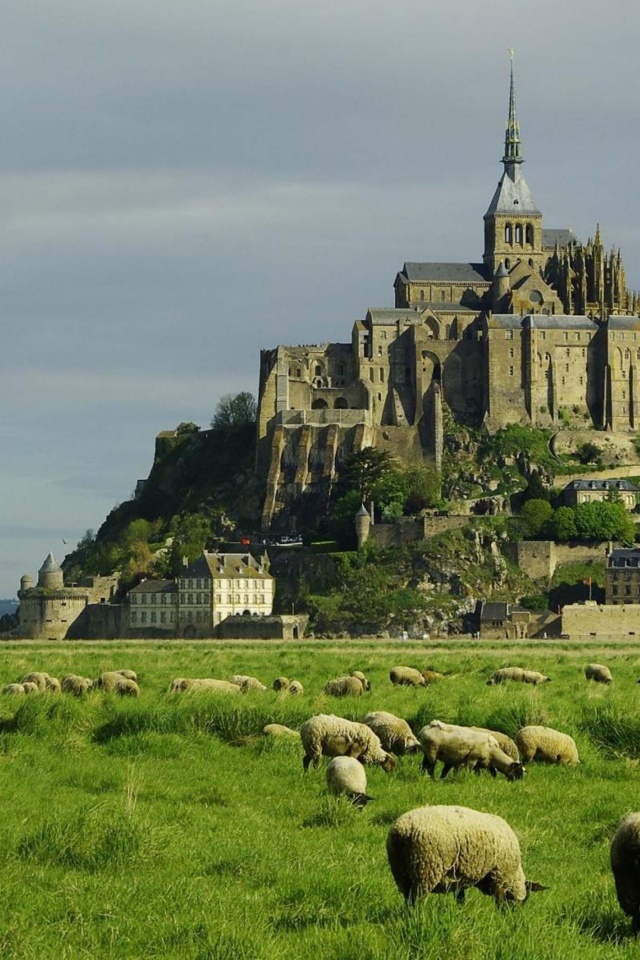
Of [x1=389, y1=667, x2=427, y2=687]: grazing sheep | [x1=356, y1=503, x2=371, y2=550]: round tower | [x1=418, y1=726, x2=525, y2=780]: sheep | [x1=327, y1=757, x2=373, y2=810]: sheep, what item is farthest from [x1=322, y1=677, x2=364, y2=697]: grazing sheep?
[x1=356, y1=503, x2=371, y2=550]: round tower

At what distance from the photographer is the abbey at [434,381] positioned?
4407 inches

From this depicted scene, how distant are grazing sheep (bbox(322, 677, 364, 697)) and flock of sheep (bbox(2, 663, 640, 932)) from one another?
22mm

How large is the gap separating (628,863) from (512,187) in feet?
389

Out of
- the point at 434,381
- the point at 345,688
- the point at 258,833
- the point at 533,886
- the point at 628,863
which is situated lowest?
the point at 533,886

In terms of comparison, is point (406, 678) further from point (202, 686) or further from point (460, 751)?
point (460, 751)

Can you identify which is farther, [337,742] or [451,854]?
[337,742]

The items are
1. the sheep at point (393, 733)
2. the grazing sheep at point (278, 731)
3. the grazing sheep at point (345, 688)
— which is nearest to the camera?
the sheep at point (393, 733)

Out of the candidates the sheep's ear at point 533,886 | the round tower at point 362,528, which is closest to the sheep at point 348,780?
the sheep's ear at point 533,886

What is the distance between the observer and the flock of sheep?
12609mm

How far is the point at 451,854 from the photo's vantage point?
12625 millimetres

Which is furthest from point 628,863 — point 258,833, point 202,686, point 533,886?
point 202,686

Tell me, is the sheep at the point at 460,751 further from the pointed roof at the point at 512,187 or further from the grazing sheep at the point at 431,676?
the pointed roof at the point at 512,187

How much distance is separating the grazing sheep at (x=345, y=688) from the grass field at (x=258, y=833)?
148cm

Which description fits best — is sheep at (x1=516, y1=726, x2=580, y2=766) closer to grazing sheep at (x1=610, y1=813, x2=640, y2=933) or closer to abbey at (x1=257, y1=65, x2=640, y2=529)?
grazing sheep at (x1=610, y1=813, x2=640, y2=933)
